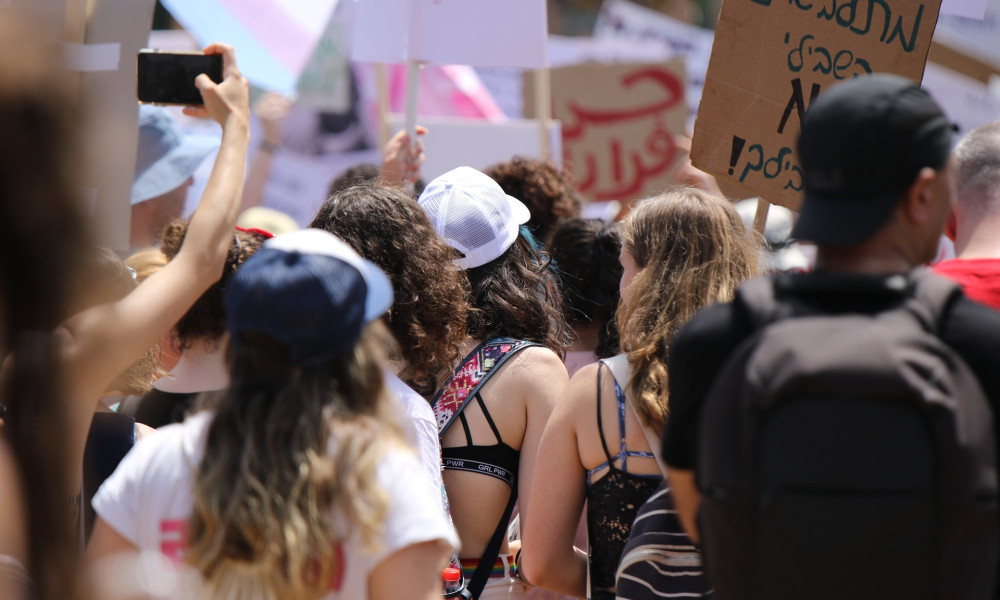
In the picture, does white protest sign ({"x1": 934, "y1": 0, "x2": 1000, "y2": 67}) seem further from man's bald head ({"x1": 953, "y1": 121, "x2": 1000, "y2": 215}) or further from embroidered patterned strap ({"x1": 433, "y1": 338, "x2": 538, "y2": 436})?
embroidered patterned strap ({"x1": 433, "y1": 338, "x2": 538, "y2": 436})

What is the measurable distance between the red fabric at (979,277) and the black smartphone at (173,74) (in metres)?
1.71

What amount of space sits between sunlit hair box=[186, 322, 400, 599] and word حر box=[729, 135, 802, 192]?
1598 mm

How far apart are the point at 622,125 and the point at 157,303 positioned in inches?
203

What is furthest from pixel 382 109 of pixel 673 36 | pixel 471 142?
pixel 673 36

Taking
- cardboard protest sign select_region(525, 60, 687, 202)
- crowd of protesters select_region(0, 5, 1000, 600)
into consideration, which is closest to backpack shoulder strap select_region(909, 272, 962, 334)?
crowd of protesters select_region(0, 5, 1000, 600)

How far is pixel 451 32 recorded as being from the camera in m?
4.00

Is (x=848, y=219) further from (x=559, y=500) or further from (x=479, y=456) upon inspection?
(x=479, y=456)

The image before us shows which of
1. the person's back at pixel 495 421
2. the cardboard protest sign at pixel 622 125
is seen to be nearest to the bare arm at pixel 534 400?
the person's back at pixel 495 421

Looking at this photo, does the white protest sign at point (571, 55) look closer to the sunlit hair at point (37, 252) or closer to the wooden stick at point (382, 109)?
the wooden stick at point (382, 109)

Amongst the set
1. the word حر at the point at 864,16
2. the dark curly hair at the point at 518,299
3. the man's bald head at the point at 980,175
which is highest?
the word حر at the point at 864,16

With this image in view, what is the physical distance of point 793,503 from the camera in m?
1.46

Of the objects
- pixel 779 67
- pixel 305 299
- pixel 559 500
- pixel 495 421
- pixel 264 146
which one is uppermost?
pixel 779 67

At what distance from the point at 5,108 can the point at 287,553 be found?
695 mm

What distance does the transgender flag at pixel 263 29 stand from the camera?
4219 mm
